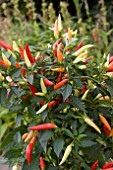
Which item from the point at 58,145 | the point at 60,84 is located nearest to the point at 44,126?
the point at 58,145

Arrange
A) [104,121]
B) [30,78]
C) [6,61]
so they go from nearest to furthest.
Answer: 1. [30,78]
2. [6,61]
3. [104,121]

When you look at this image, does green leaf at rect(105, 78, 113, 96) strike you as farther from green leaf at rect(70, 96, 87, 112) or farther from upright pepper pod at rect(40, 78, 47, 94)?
upright pepper pod at rect(40, 78, 47, 94)

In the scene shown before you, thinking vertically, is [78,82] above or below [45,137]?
above

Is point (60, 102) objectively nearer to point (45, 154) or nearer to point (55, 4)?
point (45, 154)

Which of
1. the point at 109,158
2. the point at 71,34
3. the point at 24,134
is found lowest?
the point at 109,158

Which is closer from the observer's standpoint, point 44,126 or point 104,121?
point 44,126

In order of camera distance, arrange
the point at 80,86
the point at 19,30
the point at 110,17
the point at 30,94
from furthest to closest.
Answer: the point at 110,17 → the point at 19,30 → the point at 30,94 → the point at 80,86

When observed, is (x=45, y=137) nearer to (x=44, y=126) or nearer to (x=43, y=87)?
(x=44, y=126)

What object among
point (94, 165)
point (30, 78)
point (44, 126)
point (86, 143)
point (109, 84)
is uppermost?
point (30, 78)

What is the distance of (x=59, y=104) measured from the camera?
2182 mm

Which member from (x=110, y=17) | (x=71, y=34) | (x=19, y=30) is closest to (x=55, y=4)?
(x=110, y=17)

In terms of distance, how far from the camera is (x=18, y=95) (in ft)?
6.89

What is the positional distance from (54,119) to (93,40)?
354cm

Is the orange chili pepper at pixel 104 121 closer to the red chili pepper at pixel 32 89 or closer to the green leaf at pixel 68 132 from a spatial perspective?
the green leaf at pixel 68 132
